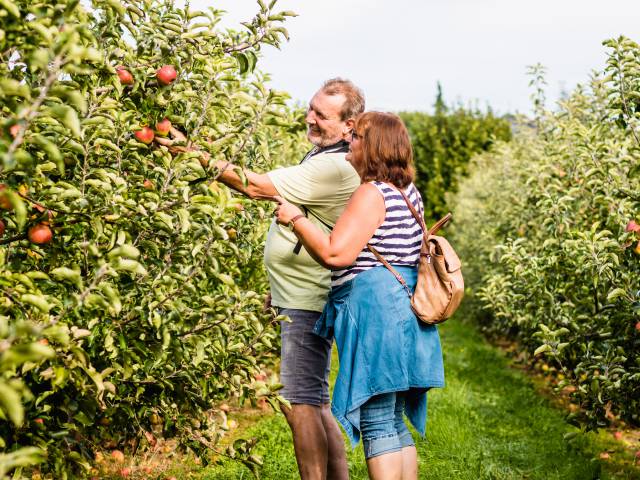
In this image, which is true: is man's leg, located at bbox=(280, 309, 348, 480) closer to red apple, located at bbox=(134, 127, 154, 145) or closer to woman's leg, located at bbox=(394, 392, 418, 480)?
woman's leg, located at bbox=(394, 392, 418, 480)

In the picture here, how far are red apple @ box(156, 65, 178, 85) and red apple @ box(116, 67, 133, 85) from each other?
9 centimetres

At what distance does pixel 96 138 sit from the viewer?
2.49 meters

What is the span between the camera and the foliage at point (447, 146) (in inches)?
810

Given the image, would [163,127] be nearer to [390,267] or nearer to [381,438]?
[390,267]

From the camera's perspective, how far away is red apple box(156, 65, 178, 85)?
8.27ft

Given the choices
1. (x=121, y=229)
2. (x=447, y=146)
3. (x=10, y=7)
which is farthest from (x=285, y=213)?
(x=447, y=146)

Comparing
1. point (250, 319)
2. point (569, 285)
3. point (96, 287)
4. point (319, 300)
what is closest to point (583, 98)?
point (569, 285)

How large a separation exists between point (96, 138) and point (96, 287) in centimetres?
65

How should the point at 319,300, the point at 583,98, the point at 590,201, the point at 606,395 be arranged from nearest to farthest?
the point at 319,300 → the point at 606,395 → the point at 590,201 → the point at 583,98

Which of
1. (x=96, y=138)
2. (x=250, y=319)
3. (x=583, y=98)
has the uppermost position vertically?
(x=583, y=98)

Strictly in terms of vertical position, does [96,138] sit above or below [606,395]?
above

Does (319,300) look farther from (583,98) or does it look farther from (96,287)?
(583,98)

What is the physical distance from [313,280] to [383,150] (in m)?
0.72

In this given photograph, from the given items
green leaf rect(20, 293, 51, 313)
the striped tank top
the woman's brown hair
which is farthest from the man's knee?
green leaf rect(20, 293, 51, 313)
